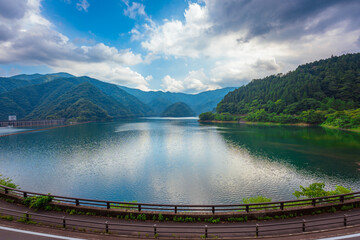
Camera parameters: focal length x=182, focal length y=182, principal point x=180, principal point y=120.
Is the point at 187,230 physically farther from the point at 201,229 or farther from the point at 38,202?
the point at 38,202

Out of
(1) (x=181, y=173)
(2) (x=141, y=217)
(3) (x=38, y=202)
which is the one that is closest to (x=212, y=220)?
(2) (x=141, y=217)

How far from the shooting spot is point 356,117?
350ft

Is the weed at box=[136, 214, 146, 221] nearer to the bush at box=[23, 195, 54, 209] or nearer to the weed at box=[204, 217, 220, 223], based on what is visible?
the weed at box=[204, 217, 220, 223]

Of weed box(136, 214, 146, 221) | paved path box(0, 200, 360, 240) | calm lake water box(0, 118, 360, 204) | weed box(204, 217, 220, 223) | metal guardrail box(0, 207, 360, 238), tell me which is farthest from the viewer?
calm lake water box(0, 118, 360, 204)

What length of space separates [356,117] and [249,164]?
107289 millimetres

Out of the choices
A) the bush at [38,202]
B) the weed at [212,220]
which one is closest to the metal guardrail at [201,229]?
the weed at [212,220]

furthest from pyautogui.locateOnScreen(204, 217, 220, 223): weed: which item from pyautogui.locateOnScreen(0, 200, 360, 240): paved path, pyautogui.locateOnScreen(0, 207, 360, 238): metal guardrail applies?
pyautogui.locateOnScreen(0, 207, 360, 238): metal guardrail

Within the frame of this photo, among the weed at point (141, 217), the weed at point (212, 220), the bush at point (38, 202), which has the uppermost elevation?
the bush at point (38, 202)

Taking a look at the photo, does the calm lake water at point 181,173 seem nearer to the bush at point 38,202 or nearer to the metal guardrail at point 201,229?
the bush at point 38,202

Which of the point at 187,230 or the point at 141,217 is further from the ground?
the point at 141,217

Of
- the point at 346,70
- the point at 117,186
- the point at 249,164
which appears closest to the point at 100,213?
the point at 117,186

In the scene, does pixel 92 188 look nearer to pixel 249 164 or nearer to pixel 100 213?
pixel 100 213

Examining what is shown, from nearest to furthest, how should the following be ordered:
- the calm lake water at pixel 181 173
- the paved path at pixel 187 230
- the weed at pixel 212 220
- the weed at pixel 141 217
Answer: the paved path at pixel 187 230 < the weed at pixel 212 220 < the weed at pixel 141 217 < the calm lake water at pixel 181 173

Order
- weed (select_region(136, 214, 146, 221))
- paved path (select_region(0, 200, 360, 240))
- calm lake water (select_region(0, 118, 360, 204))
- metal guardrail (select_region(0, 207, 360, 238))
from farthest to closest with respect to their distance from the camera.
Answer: calm lake water (select_region(0, 118, 360, 204)), weed (select_region(136, 214, 146, 221)), metal guardrail (select_region(0, 207, 360, 238)), paved path (select_region(0, 200, 360, 240))
